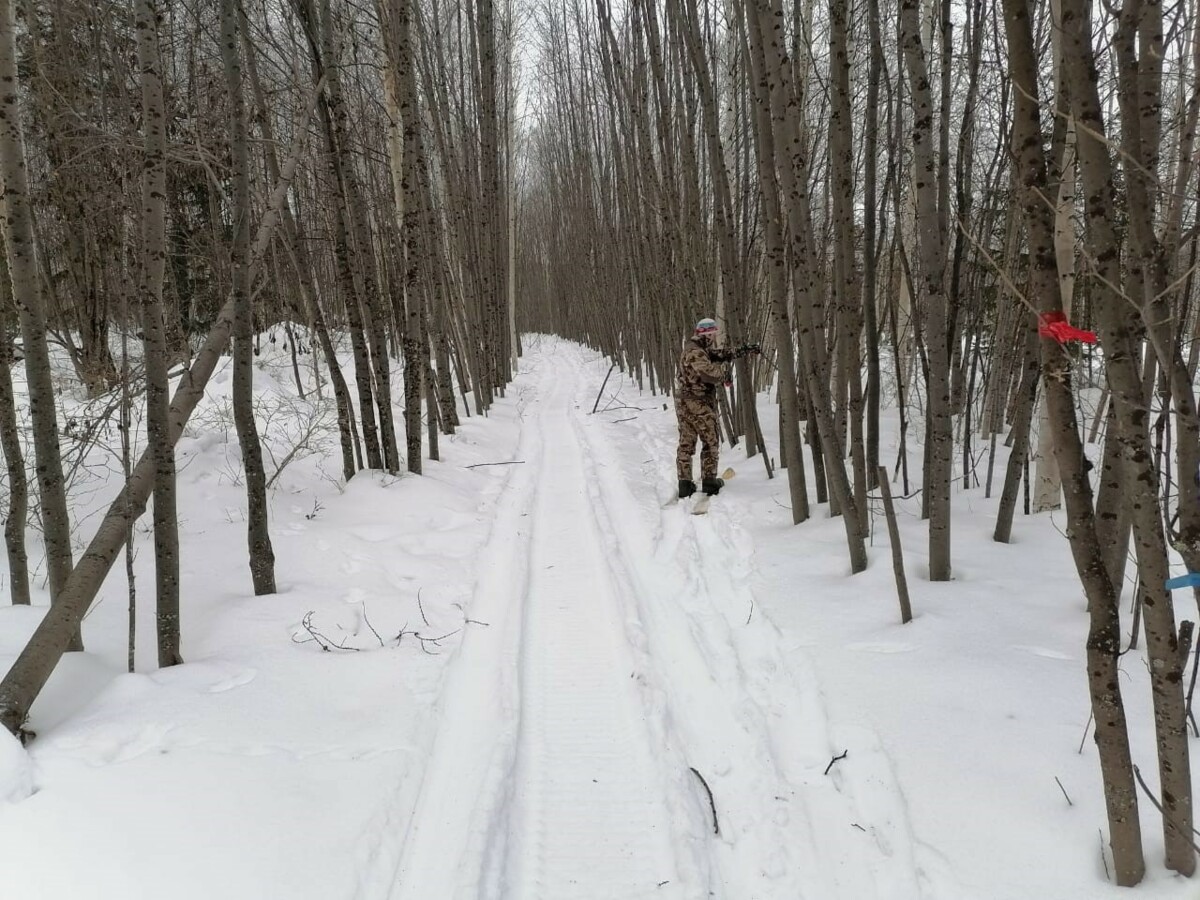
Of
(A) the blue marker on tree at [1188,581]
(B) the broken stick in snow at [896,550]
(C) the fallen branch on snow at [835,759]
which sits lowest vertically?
(C) the fallen branch on snow at [835,759]

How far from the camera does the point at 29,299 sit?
8.56 ft

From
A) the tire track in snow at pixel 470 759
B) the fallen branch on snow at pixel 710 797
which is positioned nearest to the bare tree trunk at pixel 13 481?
the tire track in snow at pixel 470 759

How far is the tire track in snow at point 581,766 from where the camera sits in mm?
2076

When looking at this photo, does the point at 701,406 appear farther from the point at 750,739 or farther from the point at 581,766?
the point at 581,766

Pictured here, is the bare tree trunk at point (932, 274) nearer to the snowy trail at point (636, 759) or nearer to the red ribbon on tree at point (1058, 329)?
the snowy trail at point (636, 759)

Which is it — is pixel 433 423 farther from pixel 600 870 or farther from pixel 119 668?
pixel 600 870

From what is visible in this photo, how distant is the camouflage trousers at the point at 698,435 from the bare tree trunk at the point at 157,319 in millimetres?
4054

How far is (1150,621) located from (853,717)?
127 cm

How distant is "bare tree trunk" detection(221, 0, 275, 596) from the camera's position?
298 centimetres

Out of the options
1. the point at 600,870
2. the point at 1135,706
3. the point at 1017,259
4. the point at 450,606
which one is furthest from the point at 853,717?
the point at 1017,259

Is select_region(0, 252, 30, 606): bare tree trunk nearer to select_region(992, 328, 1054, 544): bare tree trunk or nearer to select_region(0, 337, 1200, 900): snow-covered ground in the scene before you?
select_region(0, 337, 1200, 900): snow-covered ground

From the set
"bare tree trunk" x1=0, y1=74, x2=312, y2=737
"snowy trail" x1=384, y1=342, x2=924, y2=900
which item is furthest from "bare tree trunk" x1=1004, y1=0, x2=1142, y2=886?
"bare tree trunk" x1=0, y1=74, x2=312, y2=737

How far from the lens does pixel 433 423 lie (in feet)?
23.6

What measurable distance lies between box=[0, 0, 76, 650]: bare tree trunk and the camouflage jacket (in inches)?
177
